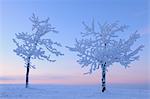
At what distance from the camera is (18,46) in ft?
143

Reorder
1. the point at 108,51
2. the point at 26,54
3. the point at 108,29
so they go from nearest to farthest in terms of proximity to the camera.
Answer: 1. the point at 108,51
2. the point at 108,29
3. the point at 26,54

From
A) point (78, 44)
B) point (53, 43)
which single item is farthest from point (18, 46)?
point (78, 44)

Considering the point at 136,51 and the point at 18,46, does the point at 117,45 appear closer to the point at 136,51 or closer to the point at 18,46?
the point at 136,51

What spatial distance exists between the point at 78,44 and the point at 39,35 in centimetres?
841

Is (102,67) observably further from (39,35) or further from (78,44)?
(39,35)

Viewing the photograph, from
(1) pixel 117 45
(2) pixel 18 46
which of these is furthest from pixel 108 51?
(2) pixel 18 46

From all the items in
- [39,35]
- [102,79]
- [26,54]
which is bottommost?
[102,79]

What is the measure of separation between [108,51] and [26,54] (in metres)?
12.1

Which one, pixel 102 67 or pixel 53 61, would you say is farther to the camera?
pixel 53 61

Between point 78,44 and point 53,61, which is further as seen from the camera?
point 53,61

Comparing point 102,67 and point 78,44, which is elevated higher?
point 78,44

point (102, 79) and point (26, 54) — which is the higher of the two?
point (26, 54)

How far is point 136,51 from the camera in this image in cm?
3775

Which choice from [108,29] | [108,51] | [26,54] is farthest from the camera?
[26,54]
